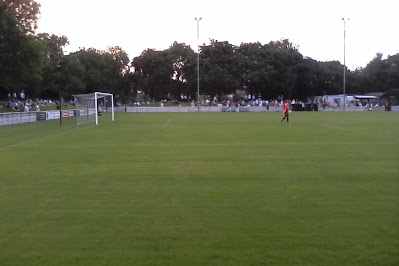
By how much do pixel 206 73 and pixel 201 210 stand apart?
7101cm

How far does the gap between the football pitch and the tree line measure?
60117 mm

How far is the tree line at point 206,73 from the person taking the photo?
244 feet

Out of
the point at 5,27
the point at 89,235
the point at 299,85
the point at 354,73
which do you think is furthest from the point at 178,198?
the point at 354,73

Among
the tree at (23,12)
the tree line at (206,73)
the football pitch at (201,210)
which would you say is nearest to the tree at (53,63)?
the tree line at (206,73)

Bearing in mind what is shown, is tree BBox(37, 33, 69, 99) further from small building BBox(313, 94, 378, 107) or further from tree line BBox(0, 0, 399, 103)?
small building BBox(313, 94, 378, 107)


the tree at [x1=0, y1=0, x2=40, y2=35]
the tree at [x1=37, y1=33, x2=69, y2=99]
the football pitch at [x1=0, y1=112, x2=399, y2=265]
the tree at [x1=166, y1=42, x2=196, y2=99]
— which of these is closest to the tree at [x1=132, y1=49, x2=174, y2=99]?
the tree at [x1=166, y1=42, x2=196, y2=99]

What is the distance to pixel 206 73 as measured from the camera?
3027 inches

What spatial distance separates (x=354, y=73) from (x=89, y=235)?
3615 inches

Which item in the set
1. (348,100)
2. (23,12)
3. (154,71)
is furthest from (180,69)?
(23,12)

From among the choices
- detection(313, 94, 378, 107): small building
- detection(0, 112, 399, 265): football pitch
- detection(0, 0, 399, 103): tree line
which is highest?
detection(0, 0, 399, 103): tree line

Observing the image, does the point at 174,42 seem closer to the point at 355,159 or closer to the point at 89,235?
the point at 355,159

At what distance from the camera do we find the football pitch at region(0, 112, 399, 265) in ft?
16.5

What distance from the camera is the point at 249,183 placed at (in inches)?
357

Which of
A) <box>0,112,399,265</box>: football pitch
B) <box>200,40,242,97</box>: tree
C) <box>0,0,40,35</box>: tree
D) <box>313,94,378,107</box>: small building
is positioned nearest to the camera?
<box>0,112,399,265</box>: football pitch
